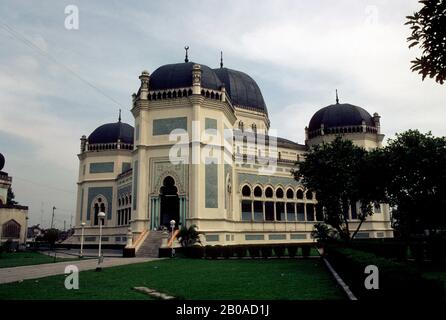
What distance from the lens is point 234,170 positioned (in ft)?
115

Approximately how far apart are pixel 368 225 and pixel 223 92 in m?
22.6

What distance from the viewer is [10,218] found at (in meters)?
49.1

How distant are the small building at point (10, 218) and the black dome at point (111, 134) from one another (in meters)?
14.1

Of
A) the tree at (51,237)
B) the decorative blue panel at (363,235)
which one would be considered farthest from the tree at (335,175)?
the tree at (51,237)

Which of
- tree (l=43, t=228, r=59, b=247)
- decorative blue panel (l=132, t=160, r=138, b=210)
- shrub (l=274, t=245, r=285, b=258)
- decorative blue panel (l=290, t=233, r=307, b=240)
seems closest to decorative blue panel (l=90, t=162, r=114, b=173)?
tree (l=43, t=228, r=59, b=247)

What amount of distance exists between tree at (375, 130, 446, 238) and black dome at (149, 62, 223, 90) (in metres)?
16.1

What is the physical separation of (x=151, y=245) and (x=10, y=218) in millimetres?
31364

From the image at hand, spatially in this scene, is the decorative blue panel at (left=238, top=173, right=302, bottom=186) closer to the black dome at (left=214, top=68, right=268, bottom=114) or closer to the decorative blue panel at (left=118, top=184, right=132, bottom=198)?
the black dome at (left=214, top=68, right=268, bottom=114)

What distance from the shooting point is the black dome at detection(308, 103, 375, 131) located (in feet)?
147

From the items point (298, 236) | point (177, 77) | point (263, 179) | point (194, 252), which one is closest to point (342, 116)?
point (263, 179)

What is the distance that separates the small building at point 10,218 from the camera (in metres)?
48.5

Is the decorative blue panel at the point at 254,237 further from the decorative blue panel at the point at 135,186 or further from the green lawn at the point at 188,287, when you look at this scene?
the green lawn at the point at 188,287

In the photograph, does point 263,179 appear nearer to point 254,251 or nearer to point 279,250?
point 279,250
